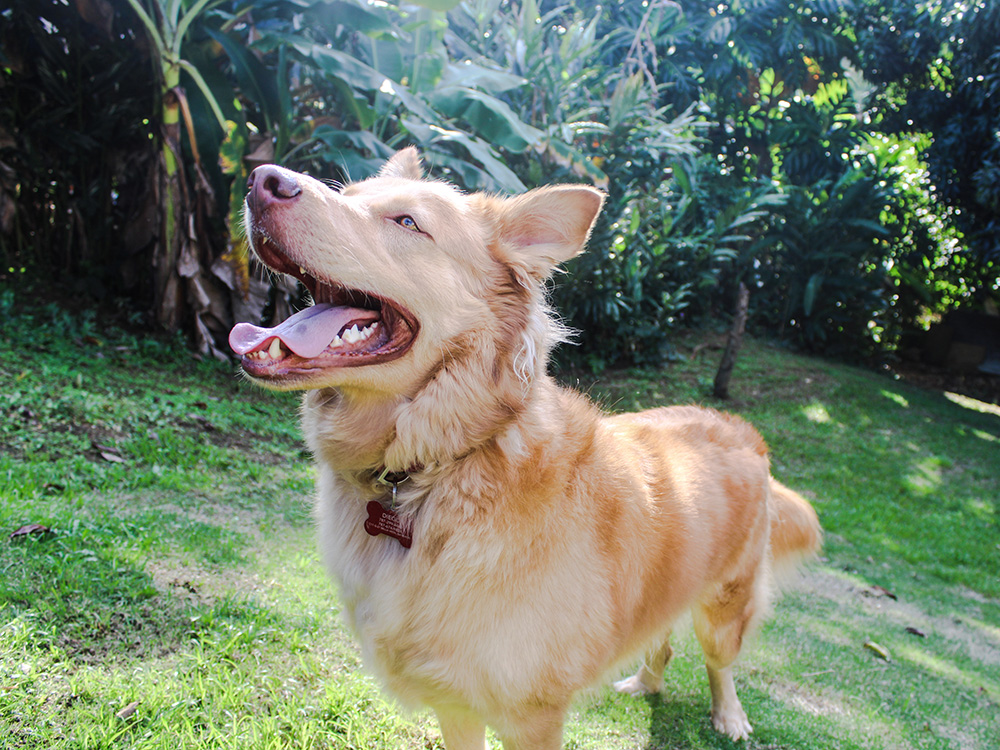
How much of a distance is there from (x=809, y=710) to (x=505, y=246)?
3.16 metres

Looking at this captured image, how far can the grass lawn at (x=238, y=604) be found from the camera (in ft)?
8.37

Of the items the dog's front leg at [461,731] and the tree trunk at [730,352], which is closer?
the dog's front leg at [461,731]

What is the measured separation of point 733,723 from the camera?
10.9 ft

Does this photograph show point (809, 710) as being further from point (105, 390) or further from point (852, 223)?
point (852, 223)

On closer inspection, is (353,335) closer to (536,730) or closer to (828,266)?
(536,730)

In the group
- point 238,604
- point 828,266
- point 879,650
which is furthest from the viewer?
point 828,266

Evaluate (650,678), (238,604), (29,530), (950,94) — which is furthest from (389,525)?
(950,94)

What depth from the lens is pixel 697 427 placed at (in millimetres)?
3246

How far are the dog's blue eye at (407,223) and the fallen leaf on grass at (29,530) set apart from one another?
8.38 ft

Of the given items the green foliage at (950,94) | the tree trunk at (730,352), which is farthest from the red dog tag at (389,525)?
the green foliage at (950,94)

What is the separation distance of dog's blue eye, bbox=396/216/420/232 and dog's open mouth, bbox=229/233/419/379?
0.28 m

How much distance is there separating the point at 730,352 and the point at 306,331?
30.3ft

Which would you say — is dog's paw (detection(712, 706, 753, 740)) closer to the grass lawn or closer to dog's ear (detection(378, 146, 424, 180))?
the grass lawn

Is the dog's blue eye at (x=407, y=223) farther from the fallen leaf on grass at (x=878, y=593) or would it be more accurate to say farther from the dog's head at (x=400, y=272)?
the fallen leaf on grass at (x=878, y=593)
